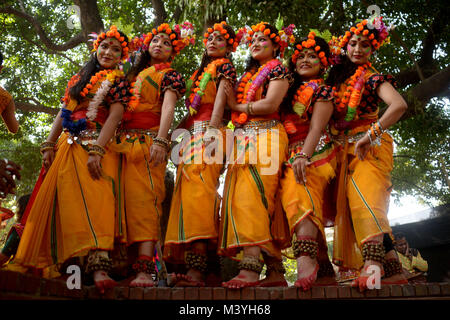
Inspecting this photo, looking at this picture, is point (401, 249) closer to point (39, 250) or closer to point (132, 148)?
point (132, 148)

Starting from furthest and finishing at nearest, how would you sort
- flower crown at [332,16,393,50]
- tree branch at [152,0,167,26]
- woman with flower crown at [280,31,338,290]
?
tree branch at [152,0,167,26], flower crown at [332,16,393,50], woman with flower crown at [280,31,338,290]

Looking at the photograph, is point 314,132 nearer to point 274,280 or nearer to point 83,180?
point 274,280

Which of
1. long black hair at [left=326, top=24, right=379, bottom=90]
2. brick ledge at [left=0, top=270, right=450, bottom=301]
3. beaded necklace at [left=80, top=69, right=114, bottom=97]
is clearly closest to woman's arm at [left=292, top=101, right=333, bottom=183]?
long black hair at [left=326, top=24, right=379, bottom=90]

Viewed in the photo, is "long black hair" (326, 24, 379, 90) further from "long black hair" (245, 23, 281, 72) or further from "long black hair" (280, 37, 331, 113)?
"long black hair" (245, 23, 281, 72)

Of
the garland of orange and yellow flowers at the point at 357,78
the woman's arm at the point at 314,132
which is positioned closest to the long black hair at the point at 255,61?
the garland of orange and yellow flowers at the point at 357,78

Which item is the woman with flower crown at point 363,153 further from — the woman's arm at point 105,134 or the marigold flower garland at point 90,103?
the marigold flower garland at point 90,103

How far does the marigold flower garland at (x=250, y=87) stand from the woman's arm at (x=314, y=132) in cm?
52

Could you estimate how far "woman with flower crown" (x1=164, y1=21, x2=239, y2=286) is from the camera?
3436 mm

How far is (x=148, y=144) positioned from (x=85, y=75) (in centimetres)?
83

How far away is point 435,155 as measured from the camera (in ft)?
33.9

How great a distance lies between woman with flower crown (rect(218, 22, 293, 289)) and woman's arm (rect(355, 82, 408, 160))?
62 cm

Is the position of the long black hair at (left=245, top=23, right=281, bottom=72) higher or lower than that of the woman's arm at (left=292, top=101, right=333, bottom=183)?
higher
